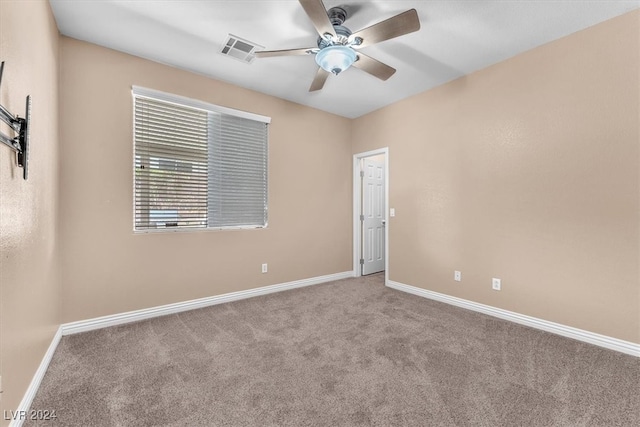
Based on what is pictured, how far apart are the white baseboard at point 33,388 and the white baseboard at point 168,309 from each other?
0.88 ft

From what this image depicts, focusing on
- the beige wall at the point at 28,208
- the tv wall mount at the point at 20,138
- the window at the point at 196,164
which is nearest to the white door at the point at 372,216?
the window at the point at 196,164

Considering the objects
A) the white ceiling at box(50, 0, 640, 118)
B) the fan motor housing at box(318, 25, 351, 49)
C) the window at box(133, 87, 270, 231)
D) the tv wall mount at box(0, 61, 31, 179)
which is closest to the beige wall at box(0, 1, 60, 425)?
the tv wall mount at box(0, 61, 31, 179)

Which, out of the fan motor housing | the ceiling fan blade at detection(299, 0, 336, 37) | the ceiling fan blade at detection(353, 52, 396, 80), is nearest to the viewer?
the ceiling fan blade at detection(299, 0, 336, 37)

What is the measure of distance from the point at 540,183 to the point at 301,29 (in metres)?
2.67

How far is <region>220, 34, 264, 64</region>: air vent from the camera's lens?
2570 millimetres

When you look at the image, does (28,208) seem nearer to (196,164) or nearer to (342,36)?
(196,164)

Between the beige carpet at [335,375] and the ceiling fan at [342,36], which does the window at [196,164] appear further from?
the ceiling fan at [342,36]

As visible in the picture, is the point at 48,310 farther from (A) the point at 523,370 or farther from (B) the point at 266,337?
(A) the point at 523,370

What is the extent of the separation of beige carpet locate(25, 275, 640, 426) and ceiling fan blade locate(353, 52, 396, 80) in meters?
2.43

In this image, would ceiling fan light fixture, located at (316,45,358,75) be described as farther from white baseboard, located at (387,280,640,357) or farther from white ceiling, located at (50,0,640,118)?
white baseboard, located at (387,280,640,357)

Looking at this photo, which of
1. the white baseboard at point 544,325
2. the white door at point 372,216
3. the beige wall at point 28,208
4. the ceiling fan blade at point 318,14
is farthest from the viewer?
the white door at point 372,216

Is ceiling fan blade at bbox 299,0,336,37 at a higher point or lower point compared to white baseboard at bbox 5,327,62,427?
higher

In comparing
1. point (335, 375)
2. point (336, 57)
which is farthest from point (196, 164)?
point (335, 375)

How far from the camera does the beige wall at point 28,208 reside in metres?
1.35
